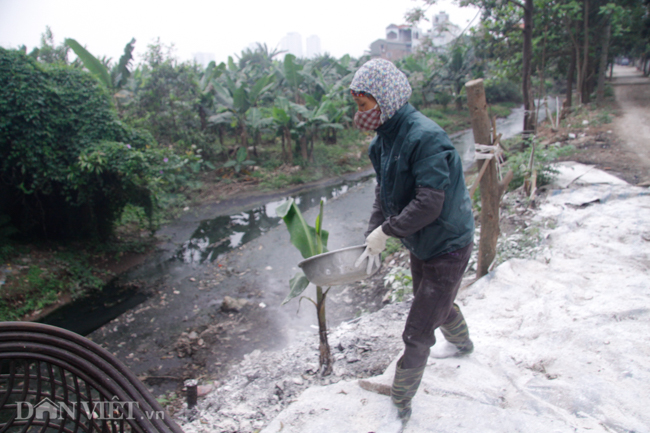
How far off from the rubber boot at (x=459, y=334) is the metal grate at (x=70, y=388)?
1654 millimetres

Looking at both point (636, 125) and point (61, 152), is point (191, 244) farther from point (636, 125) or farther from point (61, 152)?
point (636, 125)

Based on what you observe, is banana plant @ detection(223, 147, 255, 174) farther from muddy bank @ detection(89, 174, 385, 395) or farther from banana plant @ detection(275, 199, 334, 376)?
banana plant @ detection(275, 199, 334, 376)

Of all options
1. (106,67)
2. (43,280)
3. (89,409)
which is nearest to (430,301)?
(89,409)

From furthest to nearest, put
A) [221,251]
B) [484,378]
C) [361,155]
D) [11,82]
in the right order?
[361,155], [221,251], [11,82], [484,378]

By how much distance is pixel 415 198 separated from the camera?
181cm

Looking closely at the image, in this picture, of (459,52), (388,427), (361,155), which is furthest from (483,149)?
(459,52)

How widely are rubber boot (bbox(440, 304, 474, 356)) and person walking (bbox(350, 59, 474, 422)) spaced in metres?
0.38

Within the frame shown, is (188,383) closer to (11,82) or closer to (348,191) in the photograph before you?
(11,82)

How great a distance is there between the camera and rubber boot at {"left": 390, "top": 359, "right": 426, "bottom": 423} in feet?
6.70

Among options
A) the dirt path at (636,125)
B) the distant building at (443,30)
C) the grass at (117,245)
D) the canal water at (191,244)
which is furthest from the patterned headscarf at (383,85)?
the distant building at (443,30)

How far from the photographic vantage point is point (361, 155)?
14875mm

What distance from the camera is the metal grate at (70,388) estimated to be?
1.16 meters

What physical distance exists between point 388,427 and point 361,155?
13.3 m

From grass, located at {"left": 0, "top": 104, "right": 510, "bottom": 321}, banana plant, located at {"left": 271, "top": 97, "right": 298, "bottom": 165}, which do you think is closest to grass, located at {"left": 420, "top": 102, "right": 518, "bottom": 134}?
grass, located at {"left": 0, "top": 104, "right": 510, "bottom": 321}
